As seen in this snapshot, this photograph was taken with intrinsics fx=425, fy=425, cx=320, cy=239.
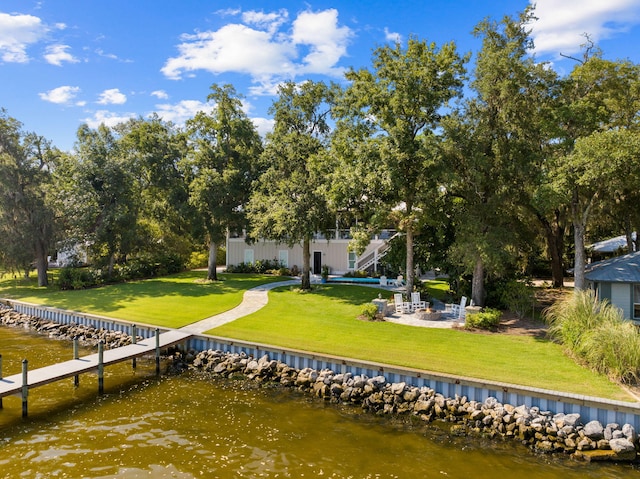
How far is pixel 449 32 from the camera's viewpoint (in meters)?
19.5

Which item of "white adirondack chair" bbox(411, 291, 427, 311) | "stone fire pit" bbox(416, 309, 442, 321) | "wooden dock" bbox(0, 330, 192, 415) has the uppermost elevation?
"white adirondack chair" bbox(411, 291, 427, 311)

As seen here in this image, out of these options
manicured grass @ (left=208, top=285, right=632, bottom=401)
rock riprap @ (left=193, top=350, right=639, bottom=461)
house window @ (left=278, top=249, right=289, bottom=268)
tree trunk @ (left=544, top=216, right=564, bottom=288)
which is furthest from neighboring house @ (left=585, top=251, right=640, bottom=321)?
house window @ (left=278, top=249, right=289, bottom=268)

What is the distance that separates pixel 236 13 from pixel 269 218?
35.8ft

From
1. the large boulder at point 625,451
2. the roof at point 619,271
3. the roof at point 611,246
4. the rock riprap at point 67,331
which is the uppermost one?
the roof at point 611,246

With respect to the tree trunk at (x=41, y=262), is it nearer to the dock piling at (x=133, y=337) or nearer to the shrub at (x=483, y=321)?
the dock piling at (x=133, y=337)

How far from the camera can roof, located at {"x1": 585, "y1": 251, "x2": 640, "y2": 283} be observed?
16.8 metres

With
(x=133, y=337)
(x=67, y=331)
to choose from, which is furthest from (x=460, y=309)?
(x=67, y=331)

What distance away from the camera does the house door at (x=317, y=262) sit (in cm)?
3431

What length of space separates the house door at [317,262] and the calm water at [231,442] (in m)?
21.2

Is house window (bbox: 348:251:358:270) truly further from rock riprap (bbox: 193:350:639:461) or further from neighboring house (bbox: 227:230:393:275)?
rock riprap (bbox: 193:350:639:461)

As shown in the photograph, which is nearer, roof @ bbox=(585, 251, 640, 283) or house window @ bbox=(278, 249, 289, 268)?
roof @ bbox=(585, 251, 640, 283)

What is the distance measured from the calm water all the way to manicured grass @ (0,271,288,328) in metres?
6.34

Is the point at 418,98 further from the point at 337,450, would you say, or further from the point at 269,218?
the point at 337,450

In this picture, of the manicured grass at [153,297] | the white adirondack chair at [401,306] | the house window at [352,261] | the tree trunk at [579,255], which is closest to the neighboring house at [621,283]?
the tree trunk at [579,255]
